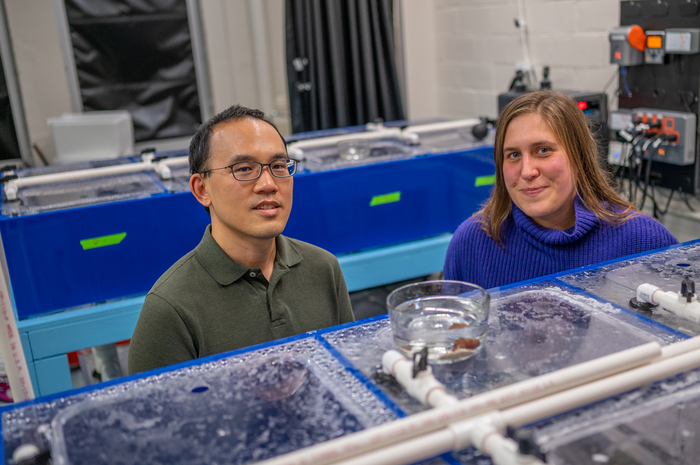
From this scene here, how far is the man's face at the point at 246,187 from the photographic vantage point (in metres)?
1.20

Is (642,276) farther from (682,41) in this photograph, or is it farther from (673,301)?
(682,41)

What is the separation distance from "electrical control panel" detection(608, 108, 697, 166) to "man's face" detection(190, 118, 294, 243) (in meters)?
1.56

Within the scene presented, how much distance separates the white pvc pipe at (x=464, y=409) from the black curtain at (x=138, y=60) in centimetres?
319

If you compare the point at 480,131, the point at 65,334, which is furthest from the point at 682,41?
the point at 65,334

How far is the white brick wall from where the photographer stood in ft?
8.57

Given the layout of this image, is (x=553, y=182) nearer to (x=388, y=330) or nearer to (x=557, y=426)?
(x=388, y=330)

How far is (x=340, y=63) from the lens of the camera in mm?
3277

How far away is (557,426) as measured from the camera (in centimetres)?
63

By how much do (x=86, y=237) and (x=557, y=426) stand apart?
148cm

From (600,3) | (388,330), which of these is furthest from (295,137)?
(388,330)

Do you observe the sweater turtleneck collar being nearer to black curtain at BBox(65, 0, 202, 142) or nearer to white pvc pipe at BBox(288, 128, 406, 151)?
white pvc pipe at BBox(288, 128, 406, 151)

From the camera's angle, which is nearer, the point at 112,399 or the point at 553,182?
the point at 112,399

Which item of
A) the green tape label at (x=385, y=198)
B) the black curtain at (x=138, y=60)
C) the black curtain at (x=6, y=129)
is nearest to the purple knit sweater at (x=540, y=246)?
the green tape label at (x=385, y=198)

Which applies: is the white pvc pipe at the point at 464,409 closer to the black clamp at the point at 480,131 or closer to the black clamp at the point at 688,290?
the black clamp at the point at 688,290
